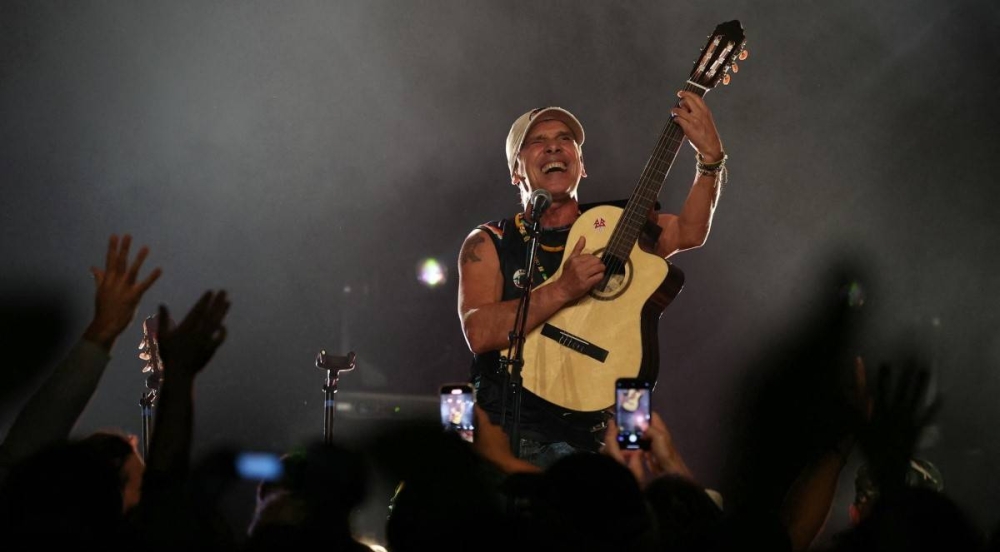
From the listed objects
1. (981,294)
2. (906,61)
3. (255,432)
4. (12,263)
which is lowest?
(255,432)

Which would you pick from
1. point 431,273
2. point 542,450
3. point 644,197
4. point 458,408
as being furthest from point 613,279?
point 431,273

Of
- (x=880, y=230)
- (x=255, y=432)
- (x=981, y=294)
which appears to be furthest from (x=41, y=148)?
(x=981, y=294)

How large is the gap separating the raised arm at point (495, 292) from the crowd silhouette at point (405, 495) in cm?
150

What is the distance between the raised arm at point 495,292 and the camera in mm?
4203

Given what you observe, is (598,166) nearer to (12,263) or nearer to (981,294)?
(981,294)

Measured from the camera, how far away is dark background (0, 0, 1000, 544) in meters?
6.54

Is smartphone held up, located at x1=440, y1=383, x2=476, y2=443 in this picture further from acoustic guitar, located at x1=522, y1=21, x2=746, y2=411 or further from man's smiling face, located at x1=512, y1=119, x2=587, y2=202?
man's smiling face, located at x1=512, y1=119, x2=587, y2=202

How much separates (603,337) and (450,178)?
3.33 m

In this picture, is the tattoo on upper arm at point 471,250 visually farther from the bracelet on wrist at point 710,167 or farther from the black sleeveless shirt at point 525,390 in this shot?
the bracelet on wrist at point 710,167

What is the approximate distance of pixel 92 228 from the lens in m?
7.33

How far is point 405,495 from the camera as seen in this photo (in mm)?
2350

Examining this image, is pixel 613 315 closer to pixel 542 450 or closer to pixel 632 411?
pixel 542 450

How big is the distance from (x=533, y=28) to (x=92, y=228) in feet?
11.9

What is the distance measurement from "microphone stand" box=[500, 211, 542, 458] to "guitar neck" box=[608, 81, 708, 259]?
41 cm
